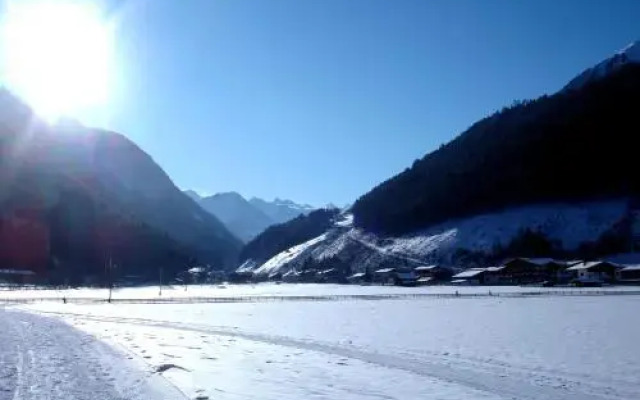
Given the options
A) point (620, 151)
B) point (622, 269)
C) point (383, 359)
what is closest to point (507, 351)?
point (383, 359)

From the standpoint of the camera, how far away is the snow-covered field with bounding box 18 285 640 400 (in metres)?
15.4

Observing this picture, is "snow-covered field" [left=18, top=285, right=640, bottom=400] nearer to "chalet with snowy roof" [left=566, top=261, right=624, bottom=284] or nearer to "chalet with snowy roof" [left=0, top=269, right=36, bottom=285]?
"chalet with snowy roof" [left=566, top=261, right=624, bottom=284]

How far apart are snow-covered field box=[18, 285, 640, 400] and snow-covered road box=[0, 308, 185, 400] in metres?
0.81

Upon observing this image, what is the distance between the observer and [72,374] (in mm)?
17047

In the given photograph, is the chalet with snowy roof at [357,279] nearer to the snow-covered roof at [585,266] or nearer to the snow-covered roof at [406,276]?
the snow-covered roof at [406,276]

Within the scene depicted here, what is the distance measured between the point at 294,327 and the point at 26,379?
20803 millimetres

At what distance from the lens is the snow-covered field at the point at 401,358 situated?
50.5 feet

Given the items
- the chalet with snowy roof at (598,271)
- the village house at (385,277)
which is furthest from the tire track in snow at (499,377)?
the village house at (385,277)

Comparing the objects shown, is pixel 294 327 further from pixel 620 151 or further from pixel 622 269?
pixel 620 151

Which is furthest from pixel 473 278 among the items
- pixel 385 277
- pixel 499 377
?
pixel 499 377

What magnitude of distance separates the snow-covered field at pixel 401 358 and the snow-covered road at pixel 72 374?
812 mm

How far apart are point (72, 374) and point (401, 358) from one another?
1037cm

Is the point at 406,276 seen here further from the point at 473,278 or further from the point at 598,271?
the point at 598,271

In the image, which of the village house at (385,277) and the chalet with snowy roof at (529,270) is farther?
the village house at (385,277)
